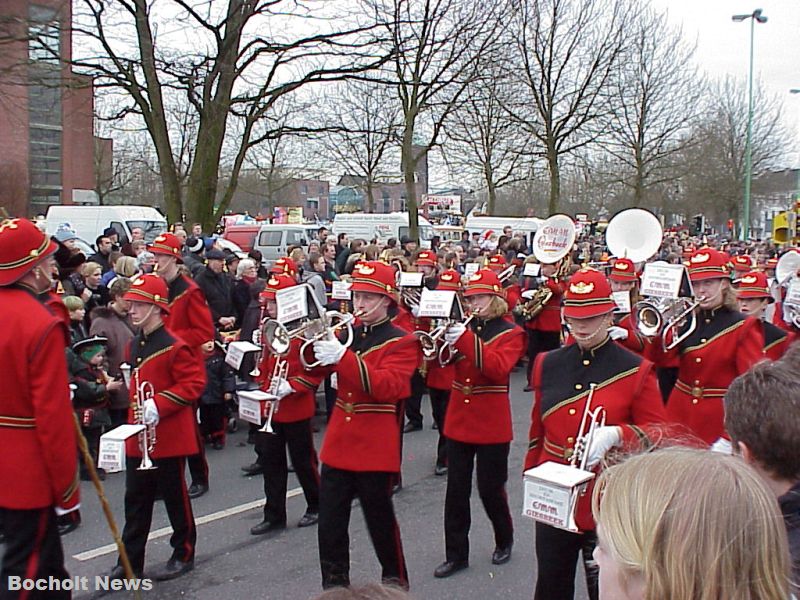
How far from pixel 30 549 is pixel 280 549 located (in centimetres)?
210

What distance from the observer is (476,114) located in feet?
90.5

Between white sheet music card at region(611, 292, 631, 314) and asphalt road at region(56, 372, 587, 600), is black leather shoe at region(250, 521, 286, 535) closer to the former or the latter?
asphalt road at region(56, 372, 587, 600)

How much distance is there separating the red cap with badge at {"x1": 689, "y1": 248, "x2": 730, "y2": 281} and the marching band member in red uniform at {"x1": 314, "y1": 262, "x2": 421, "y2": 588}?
1.97 meters

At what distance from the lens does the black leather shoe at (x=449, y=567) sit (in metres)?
4.96

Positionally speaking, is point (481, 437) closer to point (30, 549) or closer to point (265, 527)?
point (265, 527)

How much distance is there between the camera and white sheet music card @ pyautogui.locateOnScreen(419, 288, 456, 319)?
4.63 m

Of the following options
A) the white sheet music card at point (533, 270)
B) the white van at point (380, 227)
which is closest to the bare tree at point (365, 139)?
the white van at point (380, 227)

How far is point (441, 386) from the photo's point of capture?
303 inches

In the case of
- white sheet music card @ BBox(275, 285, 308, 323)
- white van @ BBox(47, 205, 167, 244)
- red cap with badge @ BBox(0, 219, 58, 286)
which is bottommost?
white sheet music card @ BBox(275, 285, 308, 323)

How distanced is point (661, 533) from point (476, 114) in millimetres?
27254

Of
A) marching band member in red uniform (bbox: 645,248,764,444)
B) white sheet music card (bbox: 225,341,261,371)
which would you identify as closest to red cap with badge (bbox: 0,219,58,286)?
white sheet music card (bbox: 225,341,261,371)

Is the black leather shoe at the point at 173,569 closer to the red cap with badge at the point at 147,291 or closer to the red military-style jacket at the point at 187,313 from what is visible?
the red cap with badge at the point at 147,291

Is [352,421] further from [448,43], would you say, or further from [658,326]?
[448,43]

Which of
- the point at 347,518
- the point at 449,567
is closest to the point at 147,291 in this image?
the point at 347,518
